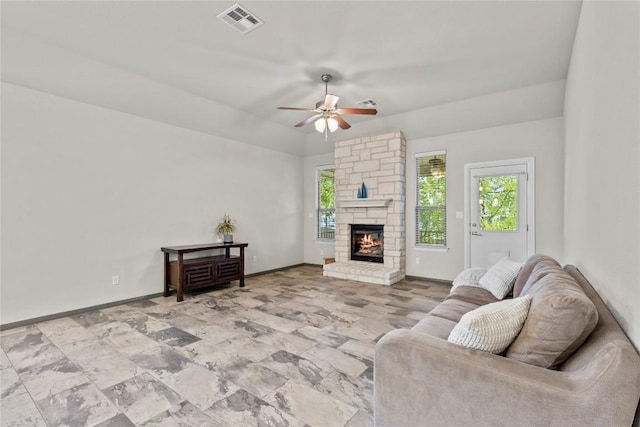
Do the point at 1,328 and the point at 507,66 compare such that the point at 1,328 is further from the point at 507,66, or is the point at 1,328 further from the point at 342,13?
the point at 507,66

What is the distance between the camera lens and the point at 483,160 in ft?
17.4

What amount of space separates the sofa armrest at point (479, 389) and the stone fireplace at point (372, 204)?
402cm

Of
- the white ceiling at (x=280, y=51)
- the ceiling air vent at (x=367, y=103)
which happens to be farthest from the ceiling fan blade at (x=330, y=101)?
the ceiling air vent at (x=367, y=103)

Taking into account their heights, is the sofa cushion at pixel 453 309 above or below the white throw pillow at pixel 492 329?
below

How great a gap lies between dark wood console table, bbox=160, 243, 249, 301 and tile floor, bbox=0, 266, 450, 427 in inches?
12.7

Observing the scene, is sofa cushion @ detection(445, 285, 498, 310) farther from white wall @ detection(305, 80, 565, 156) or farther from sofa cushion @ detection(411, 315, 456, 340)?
white wall @ detection(305, 80, 565, 156)

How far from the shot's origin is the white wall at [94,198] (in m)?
3.55

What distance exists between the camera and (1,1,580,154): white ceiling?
2.80m

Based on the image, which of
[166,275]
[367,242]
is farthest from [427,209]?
[166,275]

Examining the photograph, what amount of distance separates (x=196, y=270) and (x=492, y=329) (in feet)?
14.3

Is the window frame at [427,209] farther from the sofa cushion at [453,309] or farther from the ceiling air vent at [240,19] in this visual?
the ceiling air vent at [240,19]

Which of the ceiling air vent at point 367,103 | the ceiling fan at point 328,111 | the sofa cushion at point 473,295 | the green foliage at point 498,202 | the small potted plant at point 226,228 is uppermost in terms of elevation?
the ceiling air vent at point 367,103

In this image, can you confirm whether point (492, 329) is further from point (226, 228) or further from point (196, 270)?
point (226, 228)

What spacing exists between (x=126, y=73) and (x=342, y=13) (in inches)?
115
